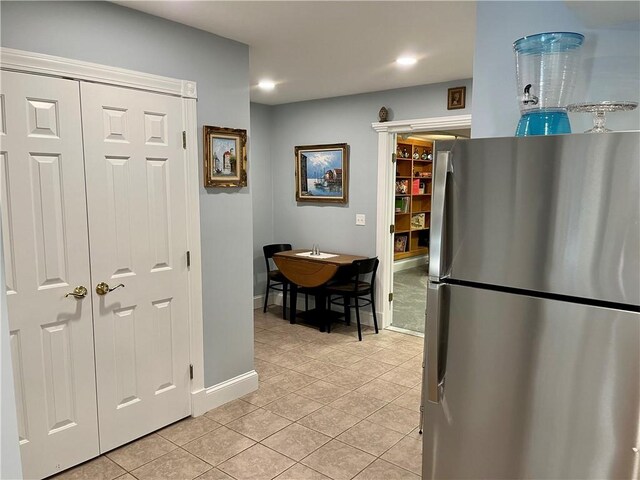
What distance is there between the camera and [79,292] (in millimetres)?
2299

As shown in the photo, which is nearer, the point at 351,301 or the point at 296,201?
the point at 351,301

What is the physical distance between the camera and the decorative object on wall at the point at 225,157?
9.18 ft

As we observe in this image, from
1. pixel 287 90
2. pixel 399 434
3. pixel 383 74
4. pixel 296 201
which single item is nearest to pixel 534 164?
pixel 399 434

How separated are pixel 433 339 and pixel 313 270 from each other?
10.1 ft

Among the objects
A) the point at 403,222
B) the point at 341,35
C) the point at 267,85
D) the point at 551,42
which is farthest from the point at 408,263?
the point at 551,42

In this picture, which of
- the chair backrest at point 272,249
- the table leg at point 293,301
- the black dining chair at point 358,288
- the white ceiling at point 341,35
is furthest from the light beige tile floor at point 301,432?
the white ceiling at point 341,35

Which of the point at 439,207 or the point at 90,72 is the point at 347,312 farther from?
the point at 439,207

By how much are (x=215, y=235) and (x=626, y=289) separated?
230cm

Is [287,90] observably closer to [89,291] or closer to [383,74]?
[383,74]

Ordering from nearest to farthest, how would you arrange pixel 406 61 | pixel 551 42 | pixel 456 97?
pixel 551 42 → pixel 406 61 → pixel 456 97

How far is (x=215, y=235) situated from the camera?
2.91 meters

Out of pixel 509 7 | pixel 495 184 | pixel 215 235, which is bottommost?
pixel 215 235

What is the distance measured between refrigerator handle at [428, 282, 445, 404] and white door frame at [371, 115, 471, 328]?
3086mm

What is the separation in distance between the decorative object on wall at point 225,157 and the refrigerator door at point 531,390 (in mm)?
1856
